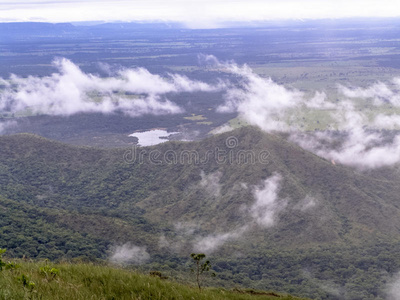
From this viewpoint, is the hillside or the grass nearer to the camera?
the grass

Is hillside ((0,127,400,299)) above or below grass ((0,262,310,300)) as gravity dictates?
below

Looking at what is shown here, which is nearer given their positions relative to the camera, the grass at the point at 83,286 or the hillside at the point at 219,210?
the grass at the point at 83,286

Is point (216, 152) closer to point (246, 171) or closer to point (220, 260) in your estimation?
point (246, 171)

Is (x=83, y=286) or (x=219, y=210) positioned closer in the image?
(x=83, y=286)

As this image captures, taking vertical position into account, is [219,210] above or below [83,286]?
below

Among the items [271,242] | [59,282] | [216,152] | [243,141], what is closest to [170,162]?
[216,152]

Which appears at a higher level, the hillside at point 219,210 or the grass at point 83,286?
the grass at point 83,286
